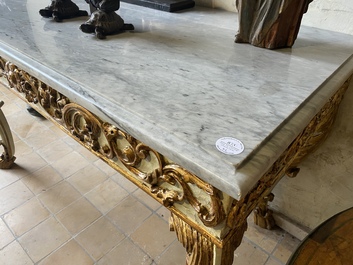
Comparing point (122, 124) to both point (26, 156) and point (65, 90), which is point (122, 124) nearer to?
point (65, 90)

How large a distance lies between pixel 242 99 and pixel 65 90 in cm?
34

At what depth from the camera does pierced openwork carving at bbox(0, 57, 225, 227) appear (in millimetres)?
459

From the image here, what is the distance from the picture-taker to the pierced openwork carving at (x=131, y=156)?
18.1 inches

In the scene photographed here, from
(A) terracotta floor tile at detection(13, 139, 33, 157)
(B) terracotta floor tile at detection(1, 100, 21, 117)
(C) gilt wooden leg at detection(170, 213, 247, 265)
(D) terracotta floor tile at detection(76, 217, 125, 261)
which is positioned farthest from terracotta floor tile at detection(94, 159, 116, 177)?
(C) gilt wooden leg at detection(170, 213, 247, 265)

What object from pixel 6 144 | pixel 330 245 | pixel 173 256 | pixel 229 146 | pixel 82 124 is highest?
pixel 229 146

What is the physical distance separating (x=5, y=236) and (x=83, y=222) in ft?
1.02

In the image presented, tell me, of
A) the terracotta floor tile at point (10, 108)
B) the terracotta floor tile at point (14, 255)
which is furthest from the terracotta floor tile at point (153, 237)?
the terracotta floor tile at point (10, 108)

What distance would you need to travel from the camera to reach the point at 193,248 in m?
0.55

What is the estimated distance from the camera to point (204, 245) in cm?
53

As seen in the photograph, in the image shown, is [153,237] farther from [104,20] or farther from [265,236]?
[104,20]

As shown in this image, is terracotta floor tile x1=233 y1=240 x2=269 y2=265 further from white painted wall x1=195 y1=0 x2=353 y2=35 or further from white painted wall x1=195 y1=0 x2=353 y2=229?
white painted wall x1=195 y1=0 x2=353 y2=35

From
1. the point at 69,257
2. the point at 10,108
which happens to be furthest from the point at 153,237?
the point at 10,108

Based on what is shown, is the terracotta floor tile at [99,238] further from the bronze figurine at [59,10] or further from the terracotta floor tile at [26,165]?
the bronze figurine at [59,10]

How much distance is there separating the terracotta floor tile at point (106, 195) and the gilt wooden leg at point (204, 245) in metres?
0.81
